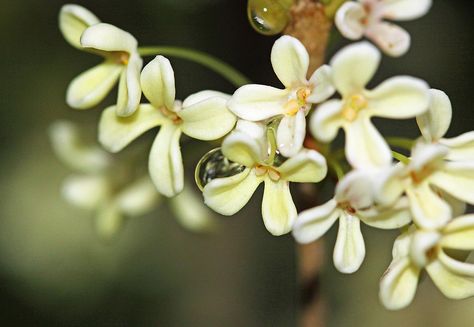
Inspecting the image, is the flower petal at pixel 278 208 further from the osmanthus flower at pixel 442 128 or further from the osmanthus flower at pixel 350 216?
the osmanthus flower at pixel 442 128

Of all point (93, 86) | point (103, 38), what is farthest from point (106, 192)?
point (103, 38)

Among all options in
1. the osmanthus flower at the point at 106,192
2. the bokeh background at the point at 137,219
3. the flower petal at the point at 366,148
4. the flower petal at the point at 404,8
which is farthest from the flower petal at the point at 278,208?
the bokeh background at the point at 137,219

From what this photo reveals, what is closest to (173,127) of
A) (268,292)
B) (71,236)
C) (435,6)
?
(71,236)

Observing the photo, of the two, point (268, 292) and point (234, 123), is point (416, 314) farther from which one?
point (234, 123)

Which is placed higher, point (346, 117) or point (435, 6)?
point (435, 6)

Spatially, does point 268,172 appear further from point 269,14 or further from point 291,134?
point 269,14

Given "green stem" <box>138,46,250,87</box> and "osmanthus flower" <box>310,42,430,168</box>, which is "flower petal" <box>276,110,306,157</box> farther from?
"green stem" <box>138,46,250,87</box>
